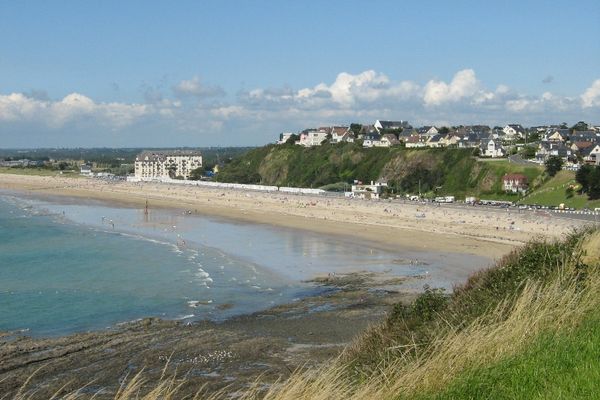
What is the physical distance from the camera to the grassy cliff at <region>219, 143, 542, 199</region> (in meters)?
71.5

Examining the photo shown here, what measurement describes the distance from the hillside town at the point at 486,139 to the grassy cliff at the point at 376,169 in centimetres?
425

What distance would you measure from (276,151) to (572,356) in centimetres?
10757

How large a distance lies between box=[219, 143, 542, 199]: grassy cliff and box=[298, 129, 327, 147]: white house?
25.2ft

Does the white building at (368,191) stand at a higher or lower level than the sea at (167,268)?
higher

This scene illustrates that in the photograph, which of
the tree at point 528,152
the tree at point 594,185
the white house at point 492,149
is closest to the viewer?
the tree at point 594,185

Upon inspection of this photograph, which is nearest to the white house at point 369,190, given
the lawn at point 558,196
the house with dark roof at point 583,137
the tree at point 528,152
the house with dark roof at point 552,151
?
the tree at point 528,152

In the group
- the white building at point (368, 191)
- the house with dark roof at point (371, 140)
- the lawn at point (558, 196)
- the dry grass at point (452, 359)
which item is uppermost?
the house with dark roof at point (371, 140)

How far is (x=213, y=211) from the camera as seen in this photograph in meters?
68.1

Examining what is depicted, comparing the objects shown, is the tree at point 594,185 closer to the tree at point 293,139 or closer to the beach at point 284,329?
the beach at point 284,329

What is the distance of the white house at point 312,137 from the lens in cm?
12038

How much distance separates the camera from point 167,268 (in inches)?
1299

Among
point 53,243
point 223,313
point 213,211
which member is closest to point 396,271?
point 223,313

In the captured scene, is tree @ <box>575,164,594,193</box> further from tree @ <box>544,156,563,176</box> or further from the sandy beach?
the sandy beach

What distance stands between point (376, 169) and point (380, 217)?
31.8 m
